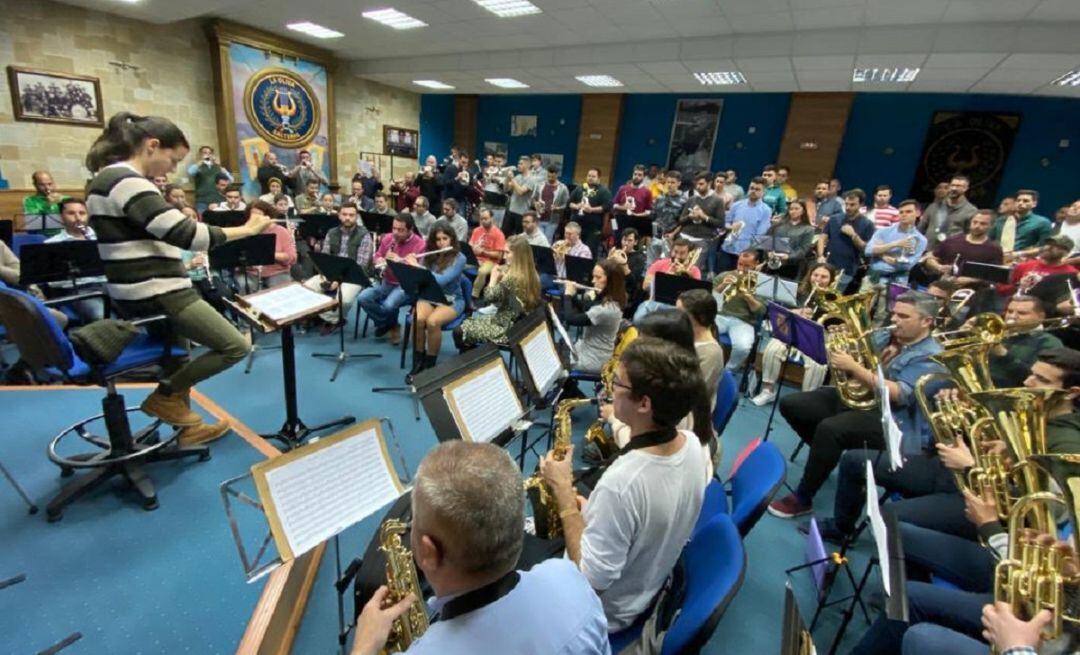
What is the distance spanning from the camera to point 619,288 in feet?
13.0

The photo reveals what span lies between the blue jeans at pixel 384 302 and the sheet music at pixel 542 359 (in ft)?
9.47

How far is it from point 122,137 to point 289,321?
1.15m

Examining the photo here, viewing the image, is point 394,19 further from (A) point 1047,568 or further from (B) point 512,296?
(A) point 1047,568

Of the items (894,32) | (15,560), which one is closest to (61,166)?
(15,560)

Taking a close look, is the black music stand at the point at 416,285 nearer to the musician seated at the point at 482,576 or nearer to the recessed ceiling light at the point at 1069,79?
the musician seated at the point at 482,576

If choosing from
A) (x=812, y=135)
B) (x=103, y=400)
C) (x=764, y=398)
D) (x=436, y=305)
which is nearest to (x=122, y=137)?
(x=103, y=400)

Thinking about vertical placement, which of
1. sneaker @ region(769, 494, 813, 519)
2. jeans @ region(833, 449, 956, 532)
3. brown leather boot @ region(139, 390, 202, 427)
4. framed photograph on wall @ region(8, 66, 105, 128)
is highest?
framed photograph on wall @ region(8, 66, 105, 128)

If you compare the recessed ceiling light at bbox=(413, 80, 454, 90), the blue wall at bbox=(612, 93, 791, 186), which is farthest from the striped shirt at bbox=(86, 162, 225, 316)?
the blue wall at bbox=(612, 93, 791, 186)

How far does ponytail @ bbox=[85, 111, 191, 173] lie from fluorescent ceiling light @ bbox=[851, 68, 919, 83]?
9.09 metres

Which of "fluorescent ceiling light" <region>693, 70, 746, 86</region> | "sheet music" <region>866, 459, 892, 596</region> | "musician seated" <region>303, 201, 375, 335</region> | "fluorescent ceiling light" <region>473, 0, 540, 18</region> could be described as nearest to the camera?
"sheet music" <region>866, 459, 892, 596</region>

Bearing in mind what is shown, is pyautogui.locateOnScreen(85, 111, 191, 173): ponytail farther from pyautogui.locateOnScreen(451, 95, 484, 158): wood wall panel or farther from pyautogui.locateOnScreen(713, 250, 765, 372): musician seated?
pyautogui.locateOnScreen(451, 95, 484, 158): wood wall panel

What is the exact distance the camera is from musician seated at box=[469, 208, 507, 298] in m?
6.11

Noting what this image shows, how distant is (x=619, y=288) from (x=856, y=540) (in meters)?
2.27

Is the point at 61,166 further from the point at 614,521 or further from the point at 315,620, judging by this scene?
the point at 614,521
